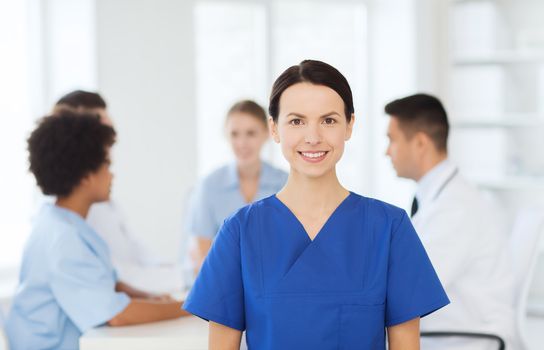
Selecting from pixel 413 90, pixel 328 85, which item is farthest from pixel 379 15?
pixel 328 85

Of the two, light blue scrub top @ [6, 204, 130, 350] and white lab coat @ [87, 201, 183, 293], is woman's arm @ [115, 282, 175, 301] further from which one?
light blue scrub top @ [6, 204, 130, 350]

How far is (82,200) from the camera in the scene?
92.1 inches

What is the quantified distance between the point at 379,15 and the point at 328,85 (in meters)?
4.11

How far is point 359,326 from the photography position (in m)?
1.56

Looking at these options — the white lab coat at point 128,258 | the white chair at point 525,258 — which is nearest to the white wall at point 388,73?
the white lab coat at point 128,258

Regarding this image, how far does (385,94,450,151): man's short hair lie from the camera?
2.60 metres

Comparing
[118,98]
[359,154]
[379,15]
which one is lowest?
[359,154]

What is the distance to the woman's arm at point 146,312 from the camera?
7.21 ft

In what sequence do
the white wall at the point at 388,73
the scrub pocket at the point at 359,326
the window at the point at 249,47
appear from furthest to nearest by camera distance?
the white wall at the point at 388,73 → the window at the point at 249,47 → the scrub pocket at the point at 359,326

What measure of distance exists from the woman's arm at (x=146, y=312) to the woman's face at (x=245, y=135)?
103 cm

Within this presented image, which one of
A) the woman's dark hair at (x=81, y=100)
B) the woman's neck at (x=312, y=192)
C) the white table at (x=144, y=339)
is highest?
the woman's dark hair at (x=81, y=100)

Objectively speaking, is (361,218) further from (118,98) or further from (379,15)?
(379,15)

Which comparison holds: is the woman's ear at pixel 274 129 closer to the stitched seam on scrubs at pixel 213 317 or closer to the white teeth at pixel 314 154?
the white teeth at pixel 314 154

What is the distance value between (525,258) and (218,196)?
1185 mm
